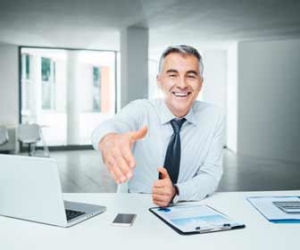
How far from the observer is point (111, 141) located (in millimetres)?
1253

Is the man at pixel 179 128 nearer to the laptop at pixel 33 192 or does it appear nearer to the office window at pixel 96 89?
the laptop at pixel 33 192

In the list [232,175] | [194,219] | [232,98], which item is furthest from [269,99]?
[194,219]

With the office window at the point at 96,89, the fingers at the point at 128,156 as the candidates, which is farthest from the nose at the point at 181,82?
the office window at the point at 96,89

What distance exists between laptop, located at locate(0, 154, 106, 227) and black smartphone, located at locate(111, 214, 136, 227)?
0.11m

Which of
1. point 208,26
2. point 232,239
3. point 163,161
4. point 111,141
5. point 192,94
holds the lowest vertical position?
point 232,239

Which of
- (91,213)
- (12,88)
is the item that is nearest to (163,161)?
(91,213)

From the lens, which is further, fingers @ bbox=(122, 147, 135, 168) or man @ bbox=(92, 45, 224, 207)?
man @ bbox=(92, 45, 224, 207)

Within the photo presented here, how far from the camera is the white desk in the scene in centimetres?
117

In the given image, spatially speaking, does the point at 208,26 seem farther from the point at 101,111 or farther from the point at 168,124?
the point at 168,124

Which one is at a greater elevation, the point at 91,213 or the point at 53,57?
the point at 53,57

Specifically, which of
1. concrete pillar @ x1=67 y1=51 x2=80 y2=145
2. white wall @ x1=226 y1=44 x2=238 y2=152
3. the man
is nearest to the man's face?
the man

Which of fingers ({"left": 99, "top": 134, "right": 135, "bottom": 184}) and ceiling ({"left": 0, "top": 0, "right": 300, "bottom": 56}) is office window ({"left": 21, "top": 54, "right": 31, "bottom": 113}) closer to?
ceiling ({"left": 0, "top": 0, "right": 300, "bottom": 56})

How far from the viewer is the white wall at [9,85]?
977 cm

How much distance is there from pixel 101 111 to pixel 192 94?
9.44 m
